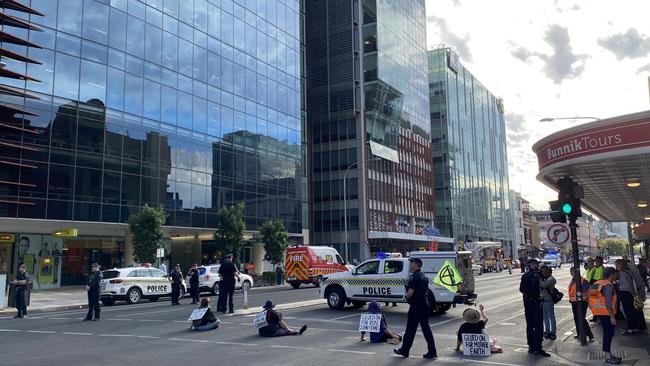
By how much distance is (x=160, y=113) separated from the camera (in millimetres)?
38906

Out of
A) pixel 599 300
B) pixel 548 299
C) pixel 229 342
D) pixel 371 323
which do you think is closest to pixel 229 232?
pixel 229 342

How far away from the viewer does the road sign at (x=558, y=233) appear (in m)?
12.7

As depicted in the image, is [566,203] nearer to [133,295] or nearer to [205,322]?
[205,322]

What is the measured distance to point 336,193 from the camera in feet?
220

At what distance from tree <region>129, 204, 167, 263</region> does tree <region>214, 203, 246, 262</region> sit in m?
6.78

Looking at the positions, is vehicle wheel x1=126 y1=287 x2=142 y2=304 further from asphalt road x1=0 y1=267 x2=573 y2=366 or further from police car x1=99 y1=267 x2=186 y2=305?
asphalt road x1=0 y1=267 x2=573 y2=366

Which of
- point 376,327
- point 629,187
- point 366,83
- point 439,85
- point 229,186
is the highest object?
point 439,85

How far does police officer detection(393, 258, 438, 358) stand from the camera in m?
10.2

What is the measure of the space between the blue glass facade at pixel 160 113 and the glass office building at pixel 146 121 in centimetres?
9

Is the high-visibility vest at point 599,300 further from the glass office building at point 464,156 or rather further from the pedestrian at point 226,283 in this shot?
the glass office building at point 464,156

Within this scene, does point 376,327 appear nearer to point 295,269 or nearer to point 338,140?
point 295,269

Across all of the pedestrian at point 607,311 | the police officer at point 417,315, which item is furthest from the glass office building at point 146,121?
the pedestrian at point 607,311

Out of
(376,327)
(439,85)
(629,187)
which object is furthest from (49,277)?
(439,85)

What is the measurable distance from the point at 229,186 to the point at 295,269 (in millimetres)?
13725
